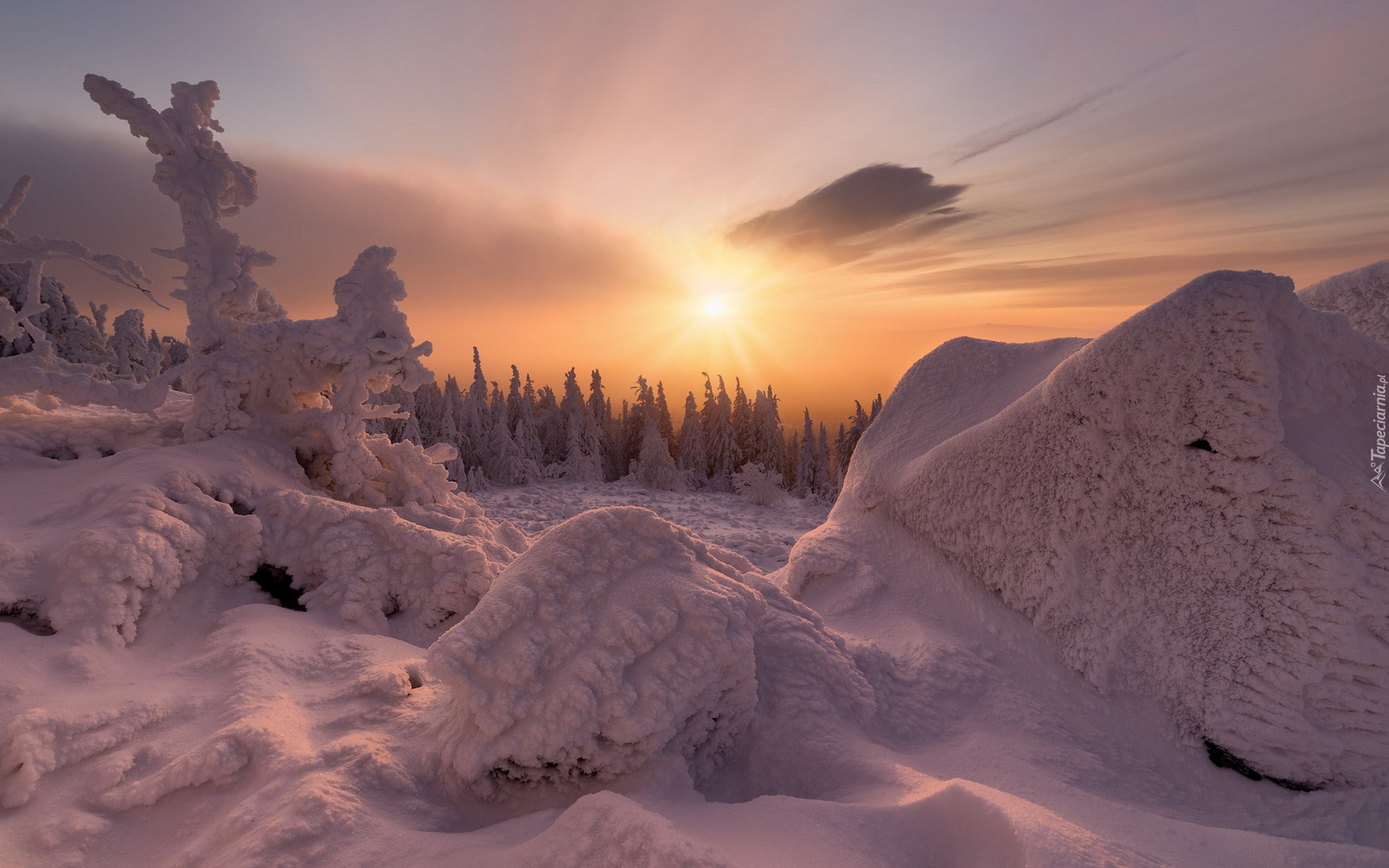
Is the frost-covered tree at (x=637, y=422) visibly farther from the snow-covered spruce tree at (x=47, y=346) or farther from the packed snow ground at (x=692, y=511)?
the snow-covered spruce tree at (x=47, y=346)

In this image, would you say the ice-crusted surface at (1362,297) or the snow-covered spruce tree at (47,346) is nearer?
the ice-crusted surface at (1362,297)

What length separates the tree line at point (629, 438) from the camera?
25.0 metres

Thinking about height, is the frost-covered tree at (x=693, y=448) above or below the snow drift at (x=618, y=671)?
below

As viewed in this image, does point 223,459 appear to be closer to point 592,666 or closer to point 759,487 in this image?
point 592,666

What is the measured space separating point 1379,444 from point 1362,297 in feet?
4.42

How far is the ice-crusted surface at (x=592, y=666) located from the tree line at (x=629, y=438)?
21.3m

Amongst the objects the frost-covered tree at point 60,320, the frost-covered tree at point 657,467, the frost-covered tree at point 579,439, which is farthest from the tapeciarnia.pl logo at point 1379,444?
the frost-covered tree at point 579,439

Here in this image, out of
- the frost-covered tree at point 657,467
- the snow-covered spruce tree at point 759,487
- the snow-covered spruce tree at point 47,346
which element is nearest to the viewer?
the snow-covered spruce tree at point 47,346

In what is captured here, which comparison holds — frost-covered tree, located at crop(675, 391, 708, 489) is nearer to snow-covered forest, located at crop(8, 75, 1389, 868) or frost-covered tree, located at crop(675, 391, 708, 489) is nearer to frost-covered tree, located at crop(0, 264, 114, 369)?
frost-covered tree, located at crop(0, 264, 114, 369)

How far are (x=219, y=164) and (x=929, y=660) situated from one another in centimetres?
813

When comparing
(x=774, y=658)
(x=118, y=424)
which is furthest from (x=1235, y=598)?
(x=118, y=424)

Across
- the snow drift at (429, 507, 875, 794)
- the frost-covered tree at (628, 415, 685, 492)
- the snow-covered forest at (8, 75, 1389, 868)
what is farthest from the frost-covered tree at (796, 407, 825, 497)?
the snow drift at (429, 507, 875, 794)

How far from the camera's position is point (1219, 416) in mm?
3088

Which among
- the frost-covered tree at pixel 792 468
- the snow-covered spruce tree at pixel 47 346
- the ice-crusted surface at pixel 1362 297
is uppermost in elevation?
the snow-covered spruce tree at pixel 47 346
